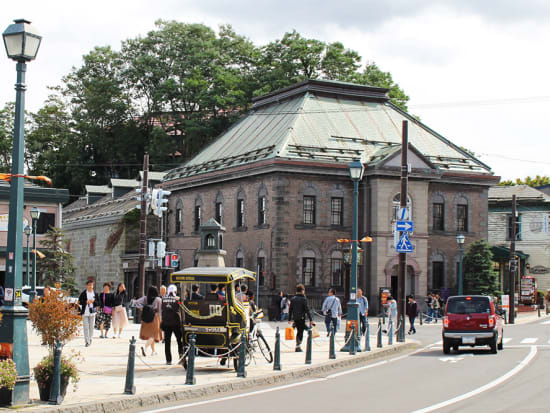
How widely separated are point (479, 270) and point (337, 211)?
10694 millimetres

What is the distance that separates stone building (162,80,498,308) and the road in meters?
26.1

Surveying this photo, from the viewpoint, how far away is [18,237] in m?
12.9

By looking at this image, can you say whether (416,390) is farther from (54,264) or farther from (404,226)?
(54,264)

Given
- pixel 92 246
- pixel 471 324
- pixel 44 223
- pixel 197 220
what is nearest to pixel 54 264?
pixel 44 223

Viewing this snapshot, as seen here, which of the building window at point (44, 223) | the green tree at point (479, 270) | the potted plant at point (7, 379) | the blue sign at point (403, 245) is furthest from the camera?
the building window at point (44, 223)

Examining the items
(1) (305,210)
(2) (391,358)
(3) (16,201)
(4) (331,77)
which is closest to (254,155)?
(1) (305,210)

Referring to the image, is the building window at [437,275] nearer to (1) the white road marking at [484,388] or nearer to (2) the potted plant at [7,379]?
(1) the white road marking at [484,388]

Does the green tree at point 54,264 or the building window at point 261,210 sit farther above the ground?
the building window at point 261,210

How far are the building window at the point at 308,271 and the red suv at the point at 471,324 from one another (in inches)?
964

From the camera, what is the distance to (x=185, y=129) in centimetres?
7488

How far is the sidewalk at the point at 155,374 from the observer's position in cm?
1359

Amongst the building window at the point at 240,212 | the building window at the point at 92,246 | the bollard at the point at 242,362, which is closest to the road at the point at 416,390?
the bollard at the point at 242,362

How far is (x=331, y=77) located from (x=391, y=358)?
48.3 metres

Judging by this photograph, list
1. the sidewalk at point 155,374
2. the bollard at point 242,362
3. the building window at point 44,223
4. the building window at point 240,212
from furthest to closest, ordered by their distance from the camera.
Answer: the building window at point 44,223 → the building window at point 240,212 → the bollard at point 242,362 → the sidewalk at point 155,374
